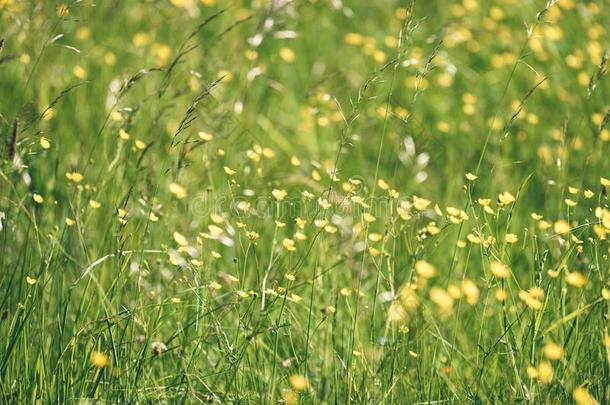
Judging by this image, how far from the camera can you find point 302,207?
9.22ft

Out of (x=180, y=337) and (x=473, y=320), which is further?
(x=473, y=320)

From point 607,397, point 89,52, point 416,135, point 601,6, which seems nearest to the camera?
point 607,397

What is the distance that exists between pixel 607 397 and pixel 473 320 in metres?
0.61

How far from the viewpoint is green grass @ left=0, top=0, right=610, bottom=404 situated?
1896mm

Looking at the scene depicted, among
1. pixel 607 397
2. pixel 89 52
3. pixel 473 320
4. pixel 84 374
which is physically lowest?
pixel 473 320

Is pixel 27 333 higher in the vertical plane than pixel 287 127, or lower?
higher

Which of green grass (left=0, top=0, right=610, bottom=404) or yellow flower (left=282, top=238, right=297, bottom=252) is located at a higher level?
yellow flower (left=282, top=238, right=297, bottom=252)

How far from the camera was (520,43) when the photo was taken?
421 centimetres

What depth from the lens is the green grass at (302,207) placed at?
1.90m

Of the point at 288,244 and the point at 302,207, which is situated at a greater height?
the point at 288,244

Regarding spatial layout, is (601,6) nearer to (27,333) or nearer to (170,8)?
(170,8)

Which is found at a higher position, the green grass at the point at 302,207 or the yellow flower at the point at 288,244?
the yellow flower at the point at 288,244

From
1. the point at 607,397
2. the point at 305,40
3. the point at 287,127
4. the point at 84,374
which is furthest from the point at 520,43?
the point at 84,374

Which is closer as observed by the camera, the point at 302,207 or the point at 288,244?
the point at 288,244
